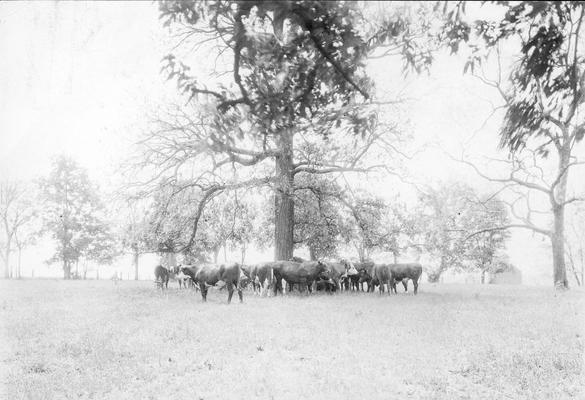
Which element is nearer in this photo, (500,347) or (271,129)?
(271,129)

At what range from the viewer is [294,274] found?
21.3 meters

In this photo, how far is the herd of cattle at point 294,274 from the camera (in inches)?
731

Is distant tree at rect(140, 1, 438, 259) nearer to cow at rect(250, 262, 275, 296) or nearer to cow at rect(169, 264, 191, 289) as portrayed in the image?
cow at rect(250, 262, 275, 296)

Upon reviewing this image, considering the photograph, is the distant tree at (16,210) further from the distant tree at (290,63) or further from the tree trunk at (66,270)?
the distant tree at (290,63)

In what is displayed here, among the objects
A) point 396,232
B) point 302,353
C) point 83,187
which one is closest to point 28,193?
point 83,187

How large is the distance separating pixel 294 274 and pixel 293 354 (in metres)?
12.5

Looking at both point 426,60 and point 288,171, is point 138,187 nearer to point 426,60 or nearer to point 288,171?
point 288,171

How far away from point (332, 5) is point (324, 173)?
61.9ft

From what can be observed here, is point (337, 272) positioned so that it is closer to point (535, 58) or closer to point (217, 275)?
point (217, 275)

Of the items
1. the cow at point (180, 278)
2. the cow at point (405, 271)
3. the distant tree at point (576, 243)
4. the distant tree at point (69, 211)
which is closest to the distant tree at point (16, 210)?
the distant tree at point (69, 211)

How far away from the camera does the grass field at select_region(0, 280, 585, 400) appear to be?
7137 mm

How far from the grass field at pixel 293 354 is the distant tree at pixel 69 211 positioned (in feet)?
115

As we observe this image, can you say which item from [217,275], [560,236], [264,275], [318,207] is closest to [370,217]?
[318,207]

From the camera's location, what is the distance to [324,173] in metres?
23.0
